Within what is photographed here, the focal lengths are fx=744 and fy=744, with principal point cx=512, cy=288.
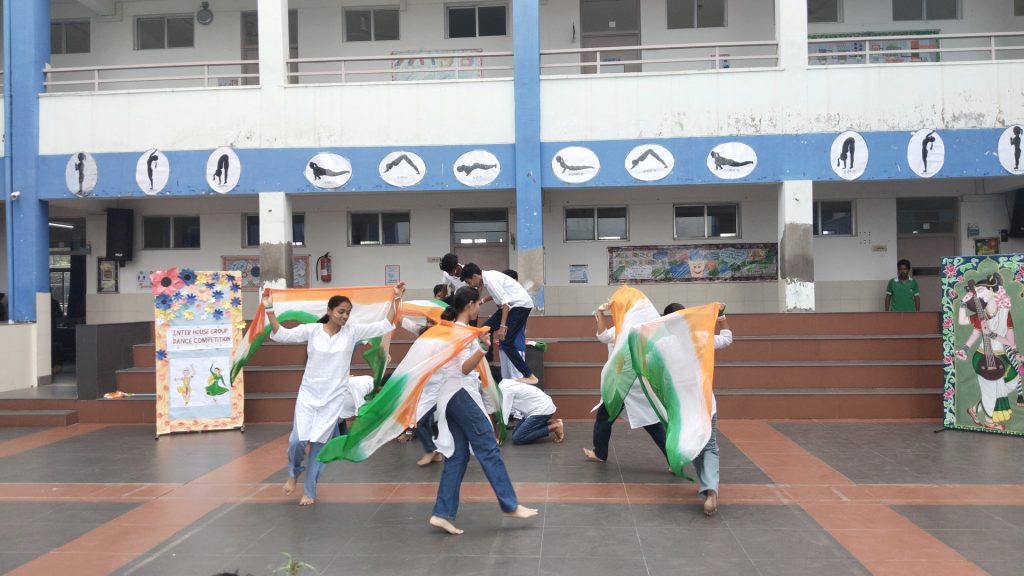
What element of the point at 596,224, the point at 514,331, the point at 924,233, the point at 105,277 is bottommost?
the point at 514,331

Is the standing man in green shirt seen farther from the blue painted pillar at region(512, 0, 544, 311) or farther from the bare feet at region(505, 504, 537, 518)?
the bare feet at region(505, 504, 537, 518)

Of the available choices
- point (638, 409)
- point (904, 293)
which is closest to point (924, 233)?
point (904, 293)

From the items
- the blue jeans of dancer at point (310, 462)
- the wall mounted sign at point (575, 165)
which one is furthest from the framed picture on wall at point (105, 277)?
the blue jeans of dancer at point (310, 462)

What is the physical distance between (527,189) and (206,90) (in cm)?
587

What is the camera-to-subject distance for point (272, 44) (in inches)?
511

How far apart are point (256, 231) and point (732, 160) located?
957 cm

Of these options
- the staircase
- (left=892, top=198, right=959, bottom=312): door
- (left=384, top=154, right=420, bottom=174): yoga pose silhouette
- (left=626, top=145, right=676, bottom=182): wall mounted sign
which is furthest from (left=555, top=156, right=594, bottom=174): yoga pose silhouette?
(left=892, top=198, right=959, bottom=312): door

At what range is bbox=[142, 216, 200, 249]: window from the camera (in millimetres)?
15578

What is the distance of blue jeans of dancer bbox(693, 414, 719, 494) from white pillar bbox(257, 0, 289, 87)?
33.1 ft

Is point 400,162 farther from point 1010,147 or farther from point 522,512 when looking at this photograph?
point 1010,147

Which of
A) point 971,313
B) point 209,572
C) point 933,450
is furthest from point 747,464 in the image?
point 209,572

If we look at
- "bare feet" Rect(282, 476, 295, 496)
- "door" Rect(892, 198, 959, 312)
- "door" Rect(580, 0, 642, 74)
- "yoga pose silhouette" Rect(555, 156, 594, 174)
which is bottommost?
"bare feet" Rect(282, 476, 295, 496)

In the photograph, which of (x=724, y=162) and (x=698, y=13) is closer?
(x=724, y=162)

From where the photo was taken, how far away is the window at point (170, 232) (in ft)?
51.1
